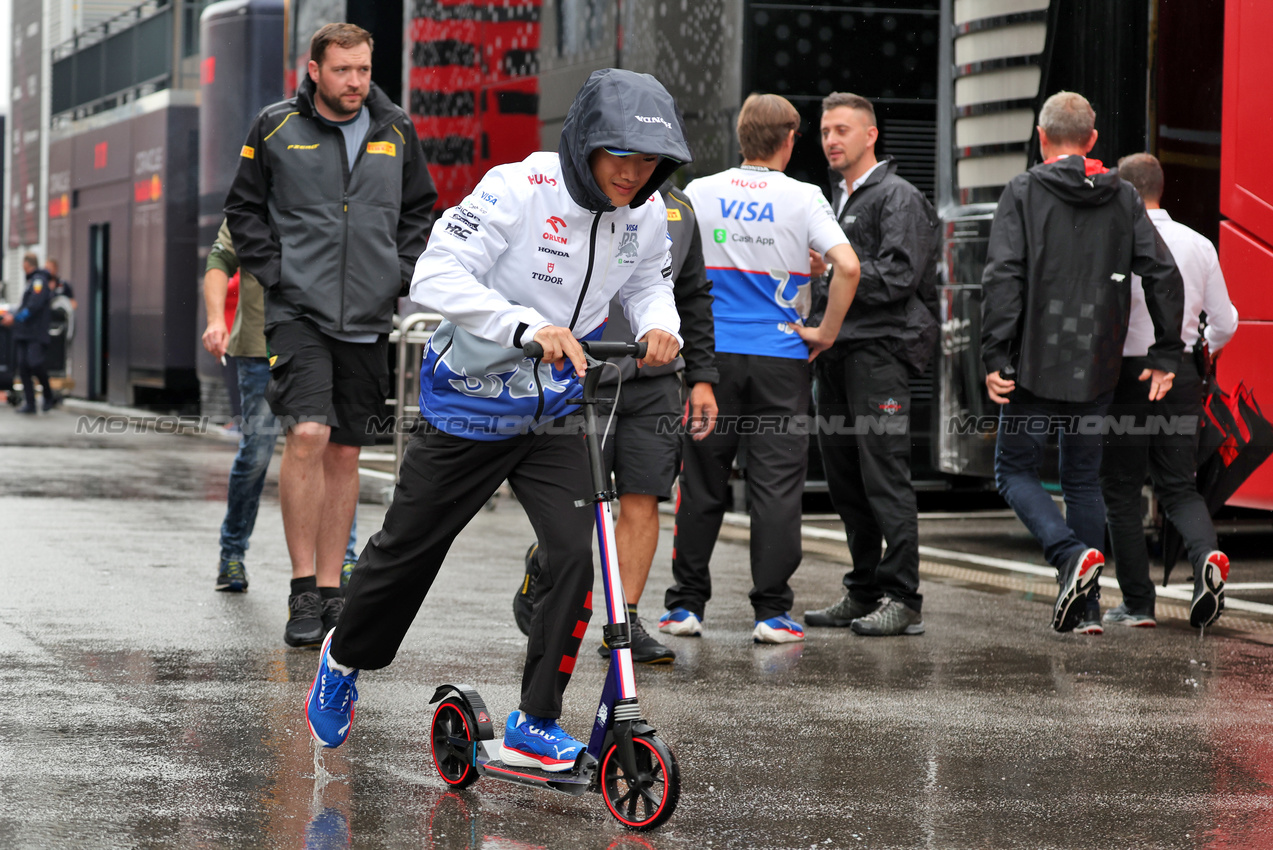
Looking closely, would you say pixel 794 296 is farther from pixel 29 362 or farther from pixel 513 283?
pixel 29 362

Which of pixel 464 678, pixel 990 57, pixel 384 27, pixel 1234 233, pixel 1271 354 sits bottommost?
pixel 464 678

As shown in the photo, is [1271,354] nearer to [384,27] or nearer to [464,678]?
[464,678]

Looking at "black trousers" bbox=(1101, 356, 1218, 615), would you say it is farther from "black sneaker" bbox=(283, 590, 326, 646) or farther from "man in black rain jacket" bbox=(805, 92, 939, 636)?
"black sneaker" bbox=(283, 590, 326, 646)

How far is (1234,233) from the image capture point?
7875 mm

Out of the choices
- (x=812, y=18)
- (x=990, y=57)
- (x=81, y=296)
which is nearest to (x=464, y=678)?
(x=990, y=57)

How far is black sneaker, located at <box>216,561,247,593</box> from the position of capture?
7312 millimetres

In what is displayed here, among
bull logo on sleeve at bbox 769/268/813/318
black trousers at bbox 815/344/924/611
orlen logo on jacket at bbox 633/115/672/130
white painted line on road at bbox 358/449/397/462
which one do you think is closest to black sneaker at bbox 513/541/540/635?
bull logo on sleeve at bbox 769/268/813/318

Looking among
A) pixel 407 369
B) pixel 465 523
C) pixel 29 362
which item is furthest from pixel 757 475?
pixel 29 362

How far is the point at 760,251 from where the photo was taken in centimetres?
645

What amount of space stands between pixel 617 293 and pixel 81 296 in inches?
852

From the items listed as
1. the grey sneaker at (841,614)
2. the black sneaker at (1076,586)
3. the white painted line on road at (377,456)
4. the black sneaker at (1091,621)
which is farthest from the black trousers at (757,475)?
→ the white painted line on road at (377,456)

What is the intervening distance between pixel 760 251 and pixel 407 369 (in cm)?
576

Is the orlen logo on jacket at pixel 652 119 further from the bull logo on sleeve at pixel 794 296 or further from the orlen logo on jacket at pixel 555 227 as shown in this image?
the bull logo on sleeve at pixel 794 296

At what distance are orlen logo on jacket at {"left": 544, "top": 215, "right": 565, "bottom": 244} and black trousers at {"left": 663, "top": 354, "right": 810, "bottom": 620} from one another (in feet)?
8.05
